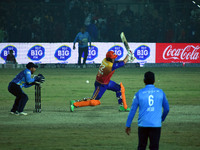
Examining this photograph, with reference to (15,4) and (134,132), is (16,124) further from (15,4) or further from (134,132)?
(15,4)

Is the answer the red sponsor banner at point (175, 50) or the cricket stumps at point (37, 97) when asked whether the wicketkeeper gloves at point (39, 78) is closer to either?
the cricket stumps at point (37, 97)

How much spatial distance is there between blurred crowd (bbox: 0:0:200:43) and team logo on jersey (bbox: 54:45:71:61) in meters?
1.53

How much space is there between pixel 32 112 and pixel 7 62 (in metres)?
17.3

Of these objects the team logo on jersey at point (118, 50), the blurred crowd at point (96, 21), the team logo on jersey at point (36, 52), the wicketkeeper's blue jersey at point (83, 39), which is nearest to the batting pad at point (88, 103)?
the wicketkeeper's blue jersey at point (83, 39)

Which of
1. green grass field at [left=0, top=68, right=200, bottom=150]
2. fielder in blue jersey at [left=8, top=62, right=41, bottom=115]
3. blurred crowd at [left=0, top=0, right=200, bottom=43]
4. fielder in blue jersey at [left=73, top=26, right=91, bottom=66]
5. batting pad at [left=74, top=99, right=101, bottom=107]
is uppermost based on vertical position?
blurred crowd at [left=0, top=0, right=200, bottom=43]

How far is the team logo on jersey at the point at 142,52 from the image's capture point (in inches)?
1225

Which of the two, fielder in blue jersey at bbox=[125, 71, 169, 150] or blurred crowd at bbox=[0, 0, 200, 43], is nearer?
fielder in blue jersey at bbox=[125, 71, 169, 150]

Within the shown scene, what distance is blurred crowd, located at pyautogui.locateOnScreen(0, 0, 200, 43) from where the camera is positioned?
104 ft

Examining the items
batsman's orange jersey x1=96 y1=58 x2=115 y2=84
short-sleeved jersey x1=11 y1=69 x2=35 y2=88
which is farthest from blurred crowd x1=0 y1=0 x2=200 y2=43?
batsman's orange jersey x1=96 y1=58 x2=115 y2=84

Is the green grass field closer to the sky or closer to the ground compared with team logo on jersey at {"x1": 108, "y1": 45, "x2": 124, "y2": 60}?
closer to the ground

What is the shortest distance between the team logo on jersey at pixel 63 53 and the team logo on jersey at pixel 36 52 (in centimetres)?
99

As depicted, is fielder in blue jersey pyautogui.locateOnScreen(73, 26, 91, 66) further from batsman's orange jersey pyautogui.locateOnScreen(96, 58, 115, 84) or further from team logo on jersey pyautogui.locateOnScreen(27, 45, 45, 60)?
batsman's orange jersey pyautogui.locateOnScreen(96, 58, 115, 84)

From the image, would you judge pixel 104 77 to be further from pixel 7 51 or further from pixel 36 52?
pixel 7 51

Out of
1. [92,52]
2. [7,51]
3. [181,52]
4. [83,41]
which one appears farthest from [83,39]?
[181,52]
